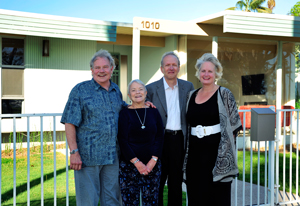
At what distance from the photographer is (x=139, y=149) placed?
9.93 ft

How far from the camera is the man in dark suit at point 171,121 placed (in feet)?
11.0

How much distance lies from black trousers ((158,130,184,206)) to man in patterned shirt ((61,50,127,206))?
580mm

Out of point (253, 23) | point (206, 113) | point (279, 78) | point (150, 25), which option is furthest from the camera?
point (279, 78)

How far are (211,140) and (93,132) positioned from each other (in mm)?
1140

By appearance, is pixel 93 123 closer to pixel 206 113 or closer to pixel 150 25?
pixel 206 113

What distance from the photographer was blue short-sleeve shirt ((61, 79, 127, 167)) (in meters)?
2.91

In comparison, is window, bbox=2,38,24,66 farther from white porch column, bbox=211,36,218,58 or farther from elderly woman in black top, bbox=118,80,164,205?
elderly woman in black top, bbox=118,80,164,205

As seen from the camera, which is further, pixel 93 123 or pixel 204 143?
pixel 204 143

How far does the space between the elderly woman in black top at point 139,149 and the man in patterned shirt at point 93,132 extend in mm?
99

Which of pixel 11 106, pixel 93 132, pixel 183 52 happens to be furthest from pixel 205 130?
pixel 11 106

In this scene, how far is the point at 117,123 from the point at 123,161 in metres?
0.37

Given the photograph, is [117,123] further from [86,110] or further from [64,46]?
[64,46]

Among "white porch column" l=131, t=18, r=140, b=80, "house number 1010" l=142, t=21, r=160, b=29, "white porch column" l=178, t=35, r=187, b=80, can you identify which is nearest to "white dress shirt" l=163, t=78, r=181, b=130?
"white porch column" l=131, t=18, r=140, b=80

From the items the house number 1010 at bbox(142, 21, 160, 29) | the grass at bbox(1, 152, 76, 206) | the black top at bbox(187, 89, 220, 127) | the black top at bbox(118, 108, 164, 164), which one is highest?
the house number 1010 at bbox(142, 21, 160, 29)
